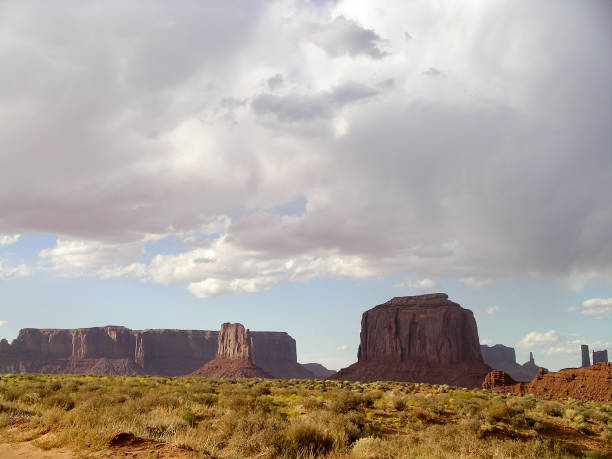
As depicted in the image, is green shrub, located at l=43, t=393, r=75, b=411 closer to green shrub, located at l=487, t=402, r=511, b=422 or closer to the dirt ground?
the dirt ground

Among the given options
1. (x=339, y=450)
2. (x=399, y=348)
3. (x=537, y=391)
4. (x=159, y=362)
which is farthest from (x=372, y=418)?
(x=159, y=362)

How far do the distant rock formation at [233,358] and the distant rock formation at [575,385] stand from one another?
101775 mm

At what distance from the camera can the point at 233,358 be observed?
6752 inches

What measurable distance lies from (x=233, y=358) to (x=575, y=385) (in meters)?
135

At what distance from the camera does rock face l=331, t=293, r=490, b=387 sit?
12494 centimetres

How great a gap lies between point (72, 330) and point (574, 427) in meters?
204

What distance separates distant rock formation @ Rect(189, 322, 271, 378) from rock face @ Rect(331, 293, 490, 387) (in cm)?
3583

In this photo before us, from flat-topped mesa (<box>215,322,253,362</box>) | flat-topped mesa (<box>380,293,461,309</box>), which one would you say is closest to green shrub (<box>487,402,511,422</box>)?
flat-topped mesa (<box>380,293,461,309</box>)

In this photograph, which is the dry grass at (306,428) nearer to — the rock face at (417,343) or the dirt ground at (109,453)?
the dirt ground at (109,453)

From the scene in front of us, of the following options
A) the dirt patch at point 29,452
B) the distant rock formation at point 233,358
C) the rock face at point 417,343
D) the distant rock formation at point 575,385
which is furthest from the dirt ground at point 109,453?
the distant rock formation at point 233,358

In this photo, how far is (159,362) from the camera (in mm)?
195625

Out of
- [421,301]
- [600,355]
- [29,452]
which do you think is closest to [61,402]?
[29,452]

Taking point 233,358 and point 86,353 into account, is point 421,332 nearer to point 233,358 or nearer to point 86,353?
point 233,358

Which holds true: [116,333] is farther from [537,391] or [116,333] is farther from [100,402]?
[100,402]
